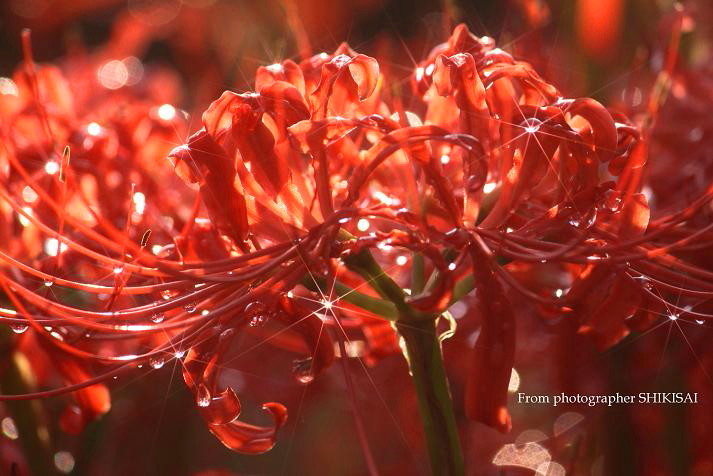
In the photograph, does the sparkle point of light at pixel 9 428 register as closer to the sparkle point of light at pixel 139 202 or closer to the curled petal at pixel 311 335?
the sparkle point of light at pixel 139 202

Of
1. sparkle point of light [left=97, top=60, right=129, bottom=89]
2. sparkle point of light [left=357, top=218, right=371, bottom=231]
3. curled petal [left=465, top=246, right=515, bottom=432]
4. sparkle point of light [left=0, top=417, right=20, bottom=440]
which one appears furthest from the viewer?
sparkle point of light [left=97, top=60, right=129, bottom=89]

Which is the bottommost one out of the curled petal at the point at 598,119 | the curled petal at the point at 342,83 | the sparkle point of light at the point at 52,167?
the curled petal at the point at 598,119

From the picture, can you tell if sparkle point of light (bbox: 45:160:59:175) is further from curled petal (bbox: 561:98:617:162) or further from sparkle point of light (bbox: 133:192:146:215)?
curled petal (bbox: 561:98:617:162)

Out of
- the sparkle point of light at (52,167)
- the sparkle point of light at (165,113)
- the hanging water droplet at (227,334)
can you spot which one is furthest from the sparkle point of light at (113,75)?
the hanging water droplet at (227,334)

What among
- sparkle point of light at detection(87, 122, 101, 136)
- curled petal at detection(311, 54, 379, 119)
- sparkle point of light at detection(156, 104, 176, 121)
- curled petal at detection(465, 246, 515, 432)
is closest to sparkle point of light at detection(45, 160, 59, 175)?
sparkle point of light at detection(87, 122, 101, 136)

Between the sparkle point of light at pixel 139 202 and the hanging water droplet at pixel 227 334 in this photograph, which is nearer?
the hanging water droplet at pixel 227 334

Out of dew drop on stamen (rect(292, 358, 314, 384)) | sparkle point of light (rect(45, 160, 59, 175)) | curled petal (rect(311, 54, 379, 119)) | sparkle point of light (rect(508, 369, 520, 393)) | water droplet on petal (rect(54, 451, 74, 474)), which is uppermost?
curled petal (rect(311, 54, 379, 119))

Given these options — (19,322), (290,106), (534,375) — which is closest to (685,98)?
(534,375)

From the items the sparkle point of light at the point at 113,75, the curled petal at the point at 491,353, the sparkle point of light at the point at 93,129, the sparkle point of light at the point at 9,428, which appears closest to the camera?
the curled petal at the point at 491,353

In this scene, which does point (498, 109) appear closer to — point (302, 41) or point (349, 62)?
point (349, 62)
